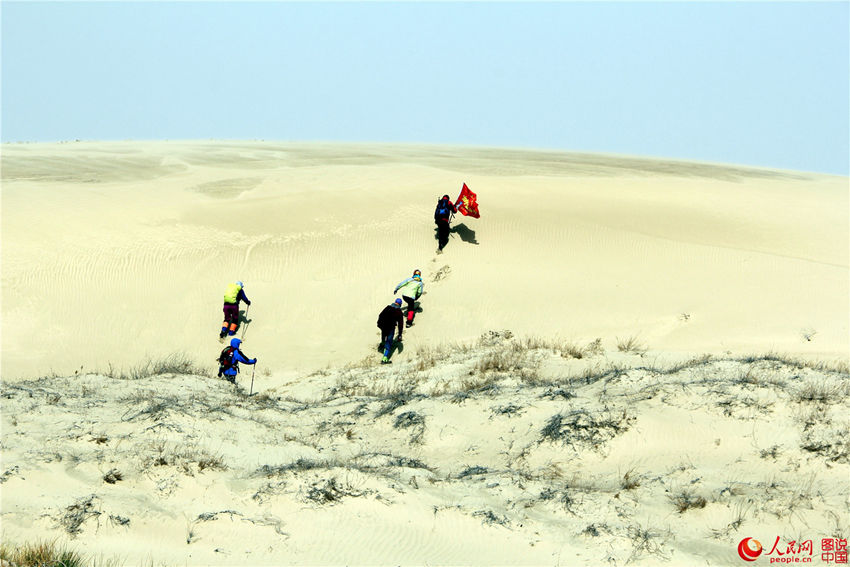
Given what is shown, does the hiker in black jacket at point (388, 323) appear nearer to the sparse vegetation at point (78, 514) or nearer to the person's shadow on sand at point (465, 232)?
the person's shadow on sand at point (465, 232)

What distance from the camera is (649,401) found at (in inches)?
326

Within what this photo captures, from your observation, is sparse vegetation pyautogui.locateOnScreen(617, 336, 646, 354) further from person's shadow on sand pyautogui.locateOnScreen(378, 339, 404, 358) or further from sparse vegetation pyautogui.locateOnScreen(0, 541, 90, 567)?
sparse vegetation pyautogui.locateOnScreen(0, 541, 90, 567)

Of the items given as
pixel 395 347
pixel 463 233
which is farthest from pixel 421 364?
pixel 463 233

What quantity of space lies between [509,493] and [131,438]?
3937 mm

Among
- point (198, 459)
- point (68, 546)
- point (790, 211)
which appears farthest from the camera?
point (790, 211)

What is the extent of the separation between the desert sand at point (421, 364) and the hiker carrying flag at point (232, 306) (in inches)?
17.4

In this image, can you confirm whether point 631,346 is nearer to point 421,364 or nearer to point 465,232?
point 421,364

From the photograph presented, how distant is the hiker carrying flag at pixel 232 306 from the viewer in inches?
592

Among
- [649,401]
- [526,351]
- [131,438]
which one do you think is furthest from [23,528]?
[526,351]

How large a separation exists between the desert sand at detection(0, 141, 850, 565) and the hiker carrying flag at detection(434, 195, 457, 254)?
34 cm

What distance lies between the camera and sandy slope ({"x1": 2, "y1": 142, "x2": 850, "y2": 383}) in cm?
1534

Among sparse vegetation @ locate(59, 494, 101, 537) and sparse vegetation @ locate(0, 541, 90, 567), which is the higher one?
sparse vegetation @ locate(0, 541, 90, 567)

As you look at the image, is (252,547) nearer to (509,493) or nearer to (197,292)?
(509,493)

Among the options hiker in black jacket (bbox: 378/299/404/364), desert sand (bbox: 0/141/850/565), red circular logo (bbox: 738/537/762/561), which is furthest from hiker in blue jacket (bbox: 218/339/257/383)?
red circular logo (bbox: 738/537/762/561)
